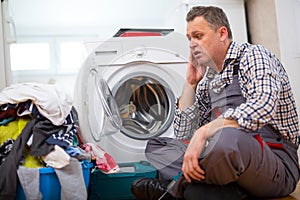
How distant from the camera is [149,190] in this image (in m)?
1.24

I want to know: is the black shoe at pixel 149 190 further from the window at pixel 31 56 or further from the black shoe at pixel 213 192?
the window at pixel 31 56

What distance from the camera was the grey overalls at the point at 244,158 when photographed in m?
0.97

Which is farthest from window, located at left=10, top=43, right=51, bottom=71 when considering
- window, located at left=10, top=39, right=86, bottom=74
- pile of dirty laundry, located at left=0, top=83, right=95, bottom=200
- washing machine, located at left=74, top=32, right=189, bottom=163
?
pile of dirty laundry, located at left=0, top=83, right=95, bottom=200

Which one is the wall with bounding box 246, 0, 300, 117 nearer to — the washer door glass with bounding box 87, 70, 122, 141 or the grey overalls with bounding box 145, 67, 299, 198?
the grey overalls with bounding box 145, 67, 299, 198

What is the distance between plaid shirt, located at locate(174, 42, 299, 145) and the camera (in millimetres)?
985

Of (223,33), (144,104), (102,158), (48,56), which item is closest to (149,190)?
(102,158)

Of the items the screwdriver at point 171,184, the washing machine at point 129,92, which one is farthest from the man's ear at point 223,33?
the screwdriver at point 171,184

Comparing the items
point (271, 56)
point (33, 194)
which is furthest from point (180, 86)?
point (33, 194)

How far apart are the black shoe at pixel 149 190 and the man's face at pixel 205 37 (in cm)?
49

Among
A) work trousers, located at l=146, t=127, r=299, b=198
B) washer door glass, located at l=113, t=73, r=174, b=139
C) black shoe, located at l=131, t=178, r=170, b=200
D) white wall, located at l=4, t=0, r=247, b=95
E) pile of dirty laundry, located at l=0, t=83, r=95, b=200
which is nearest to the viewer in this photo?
→ work trousers, located at l=146, t=127, r=299, b=198

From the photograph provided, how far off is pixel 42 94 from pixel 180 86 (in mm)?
635

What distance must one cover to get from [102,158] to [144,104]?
0.38 meters

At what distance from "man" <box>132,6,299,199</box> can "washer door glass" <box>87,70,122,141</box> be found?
0.65 feet

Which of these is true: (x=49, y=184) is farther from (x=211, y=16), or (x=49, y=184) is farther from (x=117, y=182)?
(x=211, y=16)
